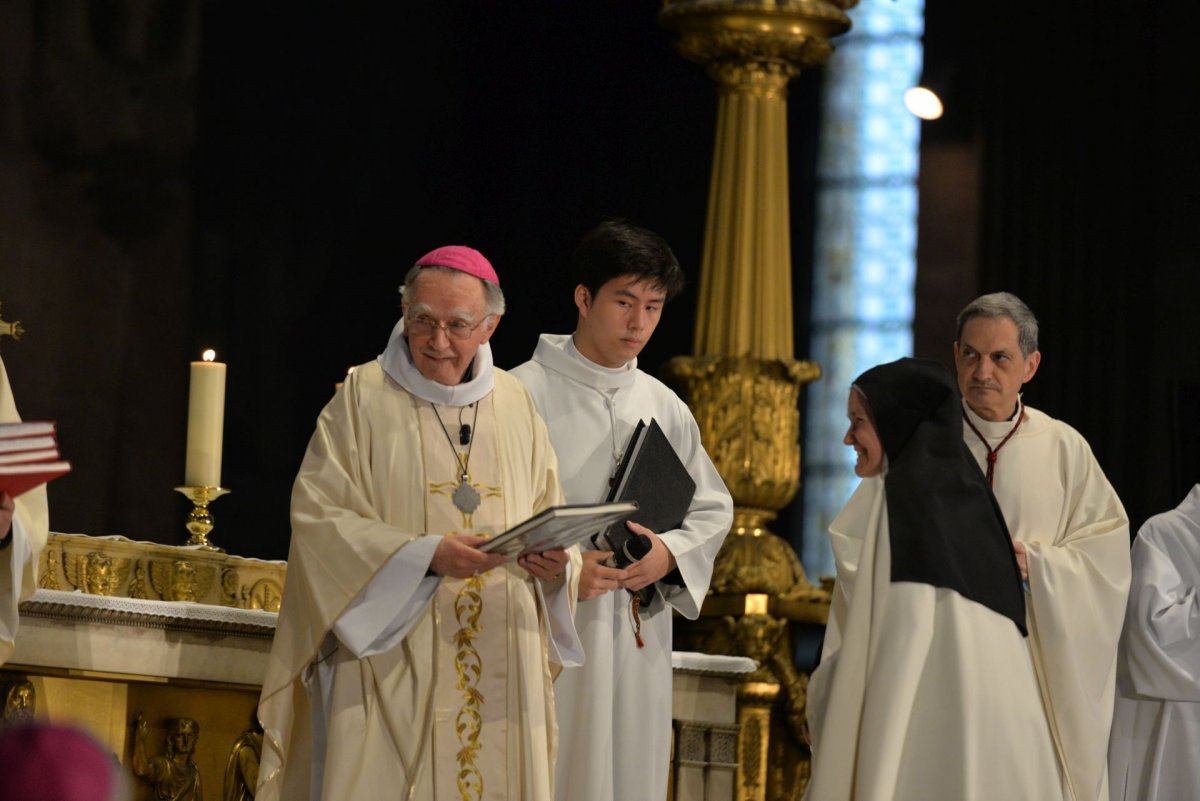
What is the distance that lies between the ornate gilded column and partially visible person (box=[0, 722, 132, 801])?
575 cm

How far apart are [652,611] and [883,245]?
4.57 metres

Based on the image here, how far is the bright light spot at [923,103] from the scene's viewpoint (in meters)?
8.87

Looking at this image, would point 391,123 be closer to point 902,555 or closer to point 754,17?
point 754,17

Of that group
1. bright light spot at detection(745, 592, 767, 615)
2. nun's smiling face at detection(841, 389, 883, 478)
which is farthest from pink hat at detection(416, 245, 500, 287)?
bright light spot at detection(745, 592, 767, 615)

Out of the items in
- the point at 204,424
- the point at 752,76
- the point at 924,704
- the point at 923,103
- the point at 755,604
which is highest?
the point at 923,103

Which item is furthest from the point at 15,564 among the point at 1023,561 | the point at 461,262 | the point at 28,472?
the point at 1023,561

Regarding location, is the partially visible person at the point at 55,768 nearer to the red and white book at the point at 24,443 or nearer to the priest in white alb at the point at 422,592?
the red and white book at the point at 24,443

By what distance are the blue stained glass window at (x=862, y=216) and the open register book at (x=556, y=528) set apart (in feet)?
16.9

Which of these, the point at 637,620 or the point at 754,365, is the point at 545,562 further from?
the point at 754,365

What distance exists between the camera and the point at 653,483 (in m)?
4.93

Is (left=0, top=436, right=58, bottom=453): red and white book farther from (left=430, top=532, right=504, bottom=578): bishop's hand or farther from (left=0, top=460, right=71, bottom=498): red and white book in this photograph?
(left=430, top=532, right=504, bottom=578): bishop's hand

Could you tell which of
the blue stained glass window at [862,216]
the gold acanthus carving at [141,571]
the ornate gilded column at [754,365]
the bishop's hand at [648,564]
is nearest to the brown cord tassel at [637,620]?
the bishop's hand at [648,564]

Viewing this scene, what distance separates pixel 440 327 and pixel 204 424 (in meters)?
1.08

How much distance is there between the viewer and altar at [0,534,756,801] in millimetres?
4594
